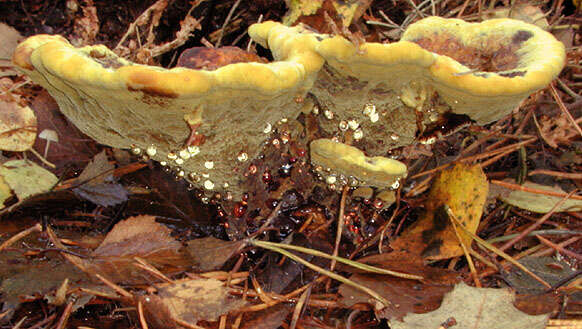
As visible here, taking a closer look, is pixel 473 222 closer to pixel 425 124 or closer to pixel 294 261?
pixel 425 124

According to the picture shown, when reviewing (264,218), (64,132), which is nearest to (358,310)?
(264,218)

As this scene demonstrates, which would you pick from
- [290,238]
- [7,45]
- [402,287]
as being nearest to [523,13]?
[402,287]

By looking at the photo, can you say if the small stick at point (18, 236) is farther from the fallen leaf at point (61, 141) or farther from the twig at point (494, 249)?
the twig at point (494, 249)

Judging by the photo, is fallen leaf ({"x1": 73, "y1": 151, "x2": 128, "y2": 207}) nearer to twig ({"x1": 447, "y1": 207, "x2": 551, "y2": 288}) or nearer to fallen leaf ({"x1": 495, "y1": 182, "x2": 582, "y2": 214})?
twig ({"x1": 447, "y1": 207, "x2": 551, "y2": 288})

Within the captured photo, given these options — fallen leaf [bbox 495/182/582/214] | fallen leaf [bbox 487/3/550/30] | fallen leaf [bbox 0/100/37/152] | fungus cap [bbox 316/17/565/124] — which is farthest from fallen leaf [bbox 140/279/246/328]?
fallen leaf [bbox 487/3/550/30]

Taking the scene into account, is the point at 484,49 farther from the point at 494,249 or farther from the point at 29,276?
the point at 29,276

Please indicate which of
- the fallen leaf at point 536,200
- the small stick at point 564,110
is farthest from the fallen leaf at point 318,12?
the fallen leaf at point 536,200
